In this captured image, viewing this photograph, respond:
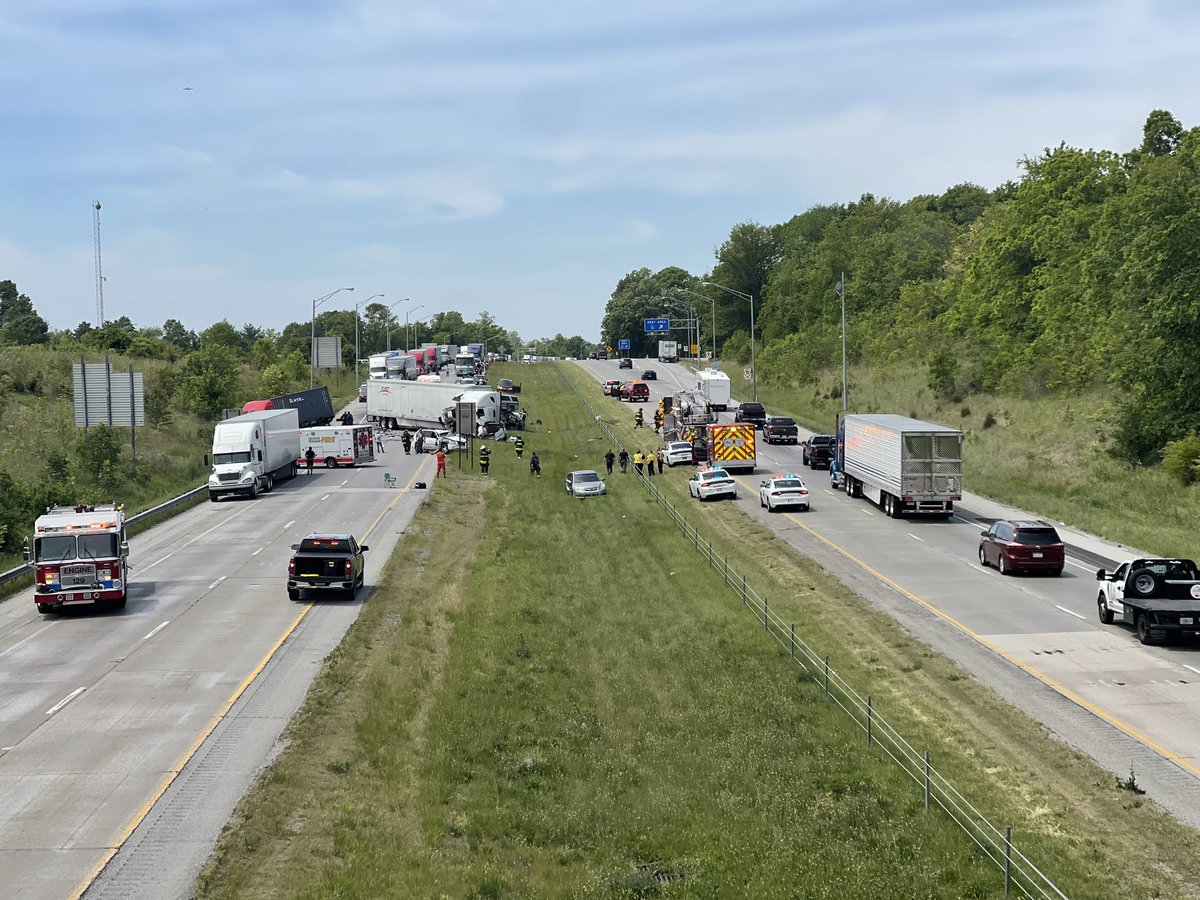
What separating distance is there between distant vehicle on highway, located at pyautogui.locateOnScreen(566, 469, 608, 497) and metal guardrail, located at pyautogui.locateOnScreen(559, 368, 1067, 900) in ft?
75.7

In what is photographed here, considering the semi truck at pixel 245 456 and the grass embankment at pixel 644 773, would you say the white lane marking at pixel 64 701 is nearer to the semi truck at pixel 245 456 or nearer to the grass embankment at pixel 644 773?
the grass embankment at pixel 644 773

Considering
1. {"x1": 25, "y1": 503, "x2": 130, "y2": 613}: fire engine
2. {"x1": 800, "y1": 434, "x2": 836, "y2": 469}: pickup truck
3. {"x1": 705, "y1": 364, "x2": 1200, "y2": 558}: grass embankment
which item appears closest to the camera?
{"x1": 25, "y1": 503, "x2": 130, "y2": 613}: fire engine

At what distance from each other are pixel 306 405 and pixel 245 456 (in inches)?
1103

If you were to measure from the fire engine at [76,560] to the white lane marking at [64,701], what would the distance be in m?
8.50

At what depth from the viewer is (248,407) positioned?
8075 centimetres

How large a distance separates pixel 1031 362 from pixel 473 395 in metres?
39.1

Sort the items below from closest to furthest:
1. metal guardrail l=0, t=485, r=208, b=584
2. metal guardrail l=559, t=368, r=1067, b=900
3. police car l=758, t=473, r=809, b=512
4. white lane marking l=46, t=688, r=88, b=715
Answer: metal guardrail l=559, t=368, r=1067, b=900
white lane marking l=46, t=688, r=88, b=715
metal guardrail l=0, t=485, r=208, b=584
police car l=758, t=473, r=809, b=512

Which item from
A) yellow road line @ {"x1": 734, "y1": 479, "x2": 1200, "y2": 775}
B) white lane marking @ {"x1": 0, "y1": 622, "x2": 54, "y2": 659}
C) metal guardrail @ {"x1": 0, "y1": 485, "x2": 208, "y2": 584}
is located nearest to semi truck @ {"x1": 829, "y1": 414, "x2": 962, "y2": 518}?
yellow road line @ {"x1": 734, "y1": 479, "x2": 1200, "y2": 775}

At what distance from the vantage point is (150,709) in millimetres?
24250

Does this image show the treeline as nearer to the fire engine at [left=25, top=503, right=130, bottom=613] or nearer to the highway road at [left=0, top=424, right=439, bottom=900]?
the highway road at [left=0, top=424, right=439, bottom=900]

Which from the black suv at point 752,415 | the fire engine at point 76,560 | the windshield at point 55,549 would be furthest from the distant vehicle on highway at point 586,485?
the black suv at point 752,415

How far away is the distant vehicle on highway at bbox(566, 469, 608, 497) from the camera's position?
2416 inches

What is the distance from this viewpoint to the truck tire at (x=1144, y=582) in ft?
97.9

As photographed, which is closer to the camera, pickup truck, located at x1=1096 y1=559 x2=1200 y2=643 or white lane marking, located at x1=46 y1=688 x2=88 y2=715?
white lane marking, located at x1=46 y1=688 x2=88 y2=715
